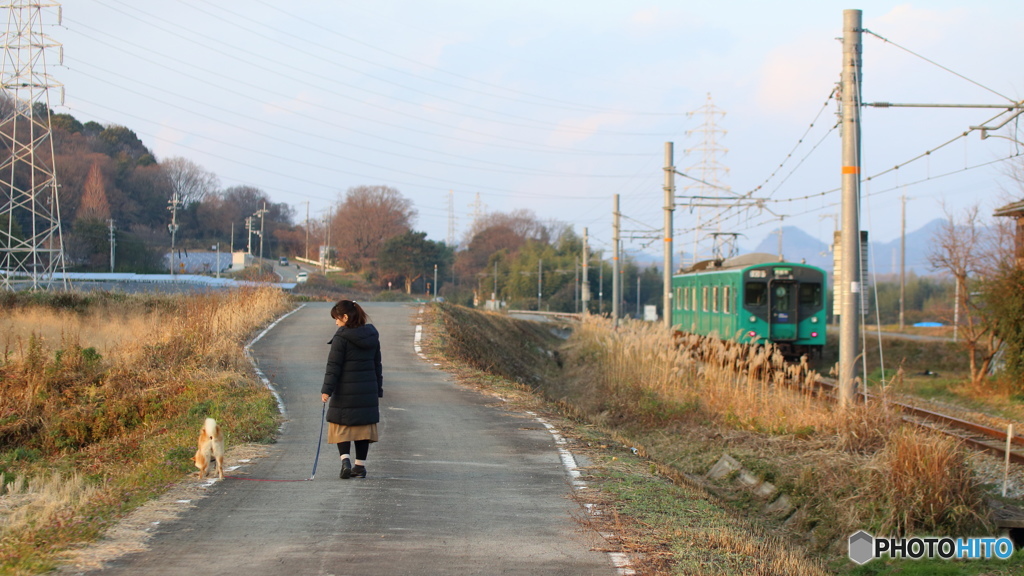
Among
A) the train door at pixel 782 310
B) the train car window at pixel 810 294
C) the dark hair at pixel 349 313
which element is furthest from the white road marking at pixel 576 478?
the train car window at pixel 810 294

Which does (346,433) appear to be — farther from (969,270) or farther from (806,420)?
(969,270)

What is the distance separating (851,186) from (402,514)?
344 inches

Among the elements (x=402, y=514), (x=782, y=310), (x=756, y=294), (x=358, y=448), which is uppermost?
(x=756, y=294)

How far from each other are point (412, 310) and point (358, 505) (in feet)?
75.5

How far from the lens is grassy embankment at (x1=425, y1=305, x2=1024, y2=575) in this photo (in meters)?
5.88

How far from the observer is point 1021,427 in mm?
13984

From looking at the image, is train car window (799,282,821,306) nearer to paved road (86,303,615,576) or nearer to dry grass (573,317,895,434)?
dry grass (573,317,895,434)

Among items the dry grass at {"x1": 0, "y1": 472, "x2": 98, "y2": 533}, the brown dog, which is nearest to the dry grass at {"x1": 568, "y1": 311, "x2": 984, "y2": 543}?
the brown dog

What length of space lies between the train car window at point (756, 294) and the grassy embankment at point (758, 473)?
19.7 ft

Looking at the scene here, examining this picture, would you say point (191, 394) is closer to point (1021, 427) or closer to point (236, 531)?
point (236, 531)

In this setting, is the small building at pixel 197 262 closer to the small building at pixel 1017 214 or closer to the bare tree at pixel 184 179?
the bare tree at pixel 184 179

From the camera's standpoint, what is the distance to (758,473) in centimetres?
980

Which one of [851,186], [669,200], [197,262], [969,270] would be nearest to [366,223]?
[197,262]

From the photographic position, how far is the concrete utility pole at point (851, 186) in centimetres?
1170
